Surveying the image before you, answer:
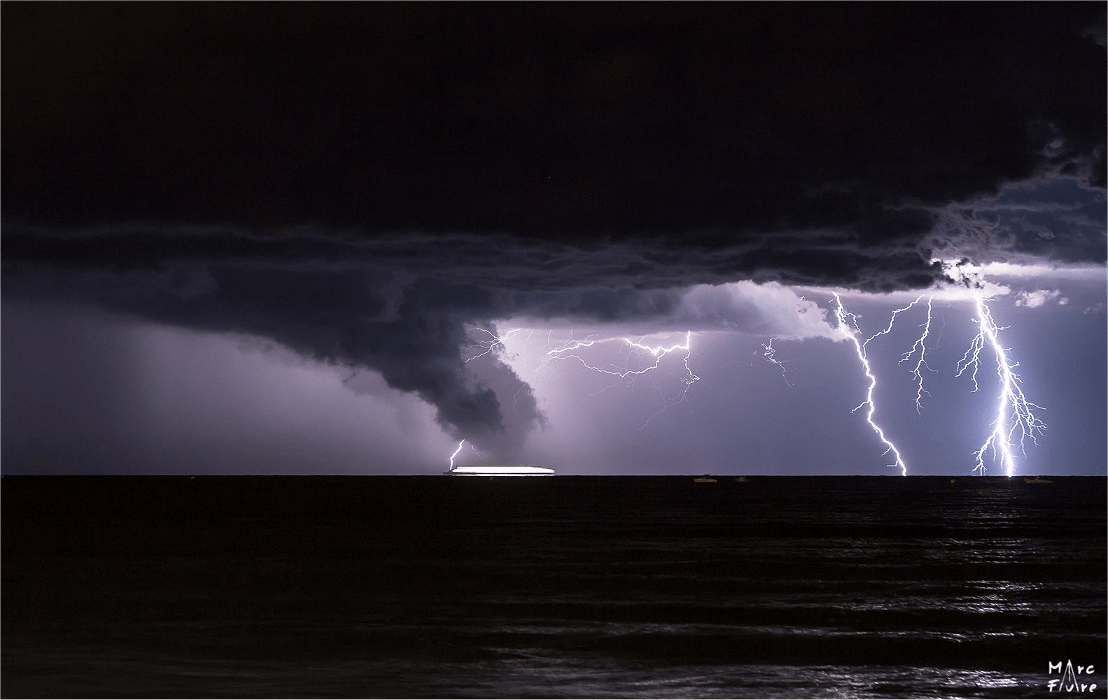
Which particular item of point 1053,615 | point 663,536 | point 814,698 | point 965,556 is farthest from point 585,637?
point 663,536

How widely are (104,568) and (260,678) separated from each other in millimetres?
37001

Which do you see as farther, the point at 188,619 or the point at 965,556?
the point at 965,556

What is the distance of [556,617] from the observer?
40812mm

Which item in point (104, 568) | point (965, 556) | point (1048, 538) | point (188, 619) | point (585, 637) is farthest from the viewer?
point (1048, 538)

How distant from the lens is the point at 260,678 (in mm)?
29281

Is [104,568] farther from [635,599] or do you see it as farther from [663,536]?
[663,536]

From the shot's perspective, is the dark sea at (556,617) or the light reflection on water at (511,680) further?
the dark sea at (556,617)

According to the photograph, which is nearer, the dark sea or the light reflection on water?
the light reflection on water

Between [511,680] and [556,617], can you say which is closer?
[511,680]

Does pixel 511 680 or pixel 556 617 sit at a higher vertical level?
pixel 556 617

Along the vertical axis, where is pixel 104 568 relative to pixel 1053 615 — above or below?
above

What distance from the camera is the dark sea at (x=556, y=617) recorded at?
95.6 ft

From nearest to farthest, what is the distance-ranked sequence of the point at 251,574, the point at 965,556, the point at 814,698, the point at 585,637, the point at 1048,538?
the point at 814,698, the point at 585,637, the point at 251,574, the point at 965,556, the point at 1048,538

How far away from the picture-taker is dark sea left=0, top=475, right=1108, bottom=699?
2912 cm
